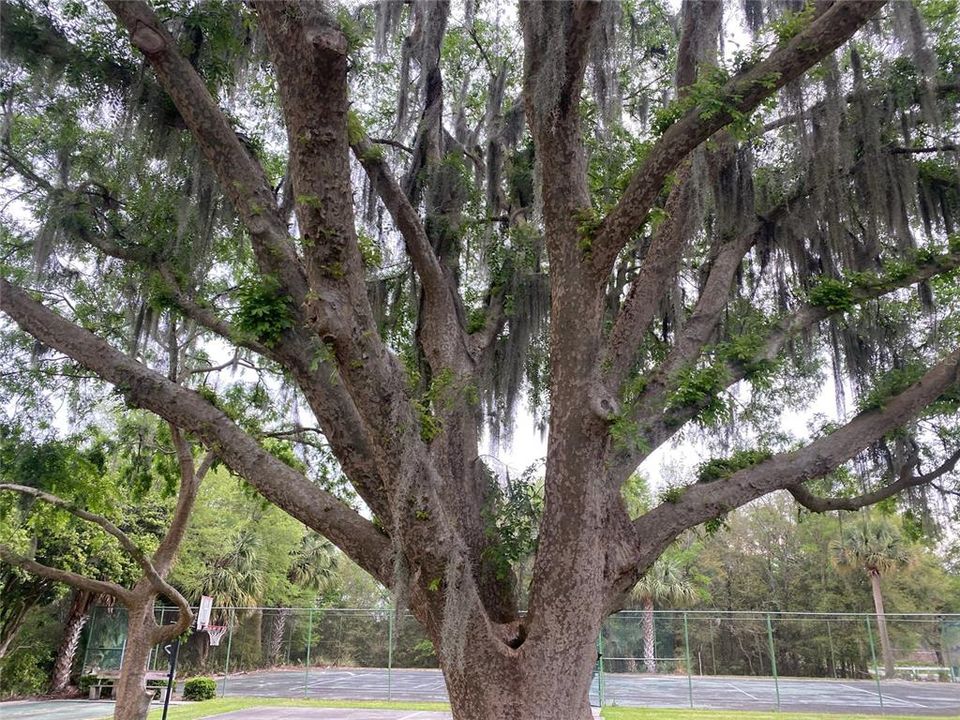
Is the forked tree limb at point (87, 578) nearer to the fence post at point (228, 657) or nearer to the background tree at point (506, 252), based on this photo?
the background tree at point (506, 252)

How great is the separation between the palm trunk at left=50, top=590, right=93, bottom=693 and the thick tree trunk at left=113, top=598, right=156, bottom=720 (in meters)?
10.1

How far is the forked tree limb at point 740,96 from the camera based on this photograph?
3182 mm

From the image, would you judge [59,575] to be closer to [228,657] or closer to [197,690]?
[197,690]

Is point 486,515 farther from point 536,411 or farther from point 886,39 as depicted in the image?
point 886,39

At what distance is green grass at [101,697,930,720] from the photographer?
37.7 ft

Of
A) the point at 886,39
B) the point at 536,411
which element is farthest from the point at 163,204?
the point at 886,39

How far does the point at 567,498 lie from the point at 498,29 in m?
4.33

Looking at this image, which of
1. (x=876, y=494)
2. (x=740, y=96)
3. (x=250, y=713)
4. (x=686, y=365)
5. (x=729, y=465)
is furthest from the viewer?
(x=250, y=713)

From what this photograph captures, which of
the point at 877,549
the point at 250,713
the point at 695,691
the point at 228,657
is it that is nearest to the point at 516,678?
the point at 250,713

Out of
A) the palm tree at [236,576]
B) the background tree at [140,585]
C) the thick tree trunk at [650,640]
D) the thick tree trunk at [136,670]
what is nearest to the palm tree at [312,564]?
the palm tree at [236,576]

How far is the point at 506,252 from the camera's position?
579cm

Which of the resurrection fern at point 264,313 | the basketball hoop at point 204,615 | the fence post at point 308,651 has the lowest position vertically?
the fence post at point 308,651

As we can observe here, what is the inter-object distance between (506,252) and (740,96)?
8.80ft

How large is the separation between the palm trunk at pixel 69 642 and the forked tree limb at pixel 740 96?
1637 centimetres
